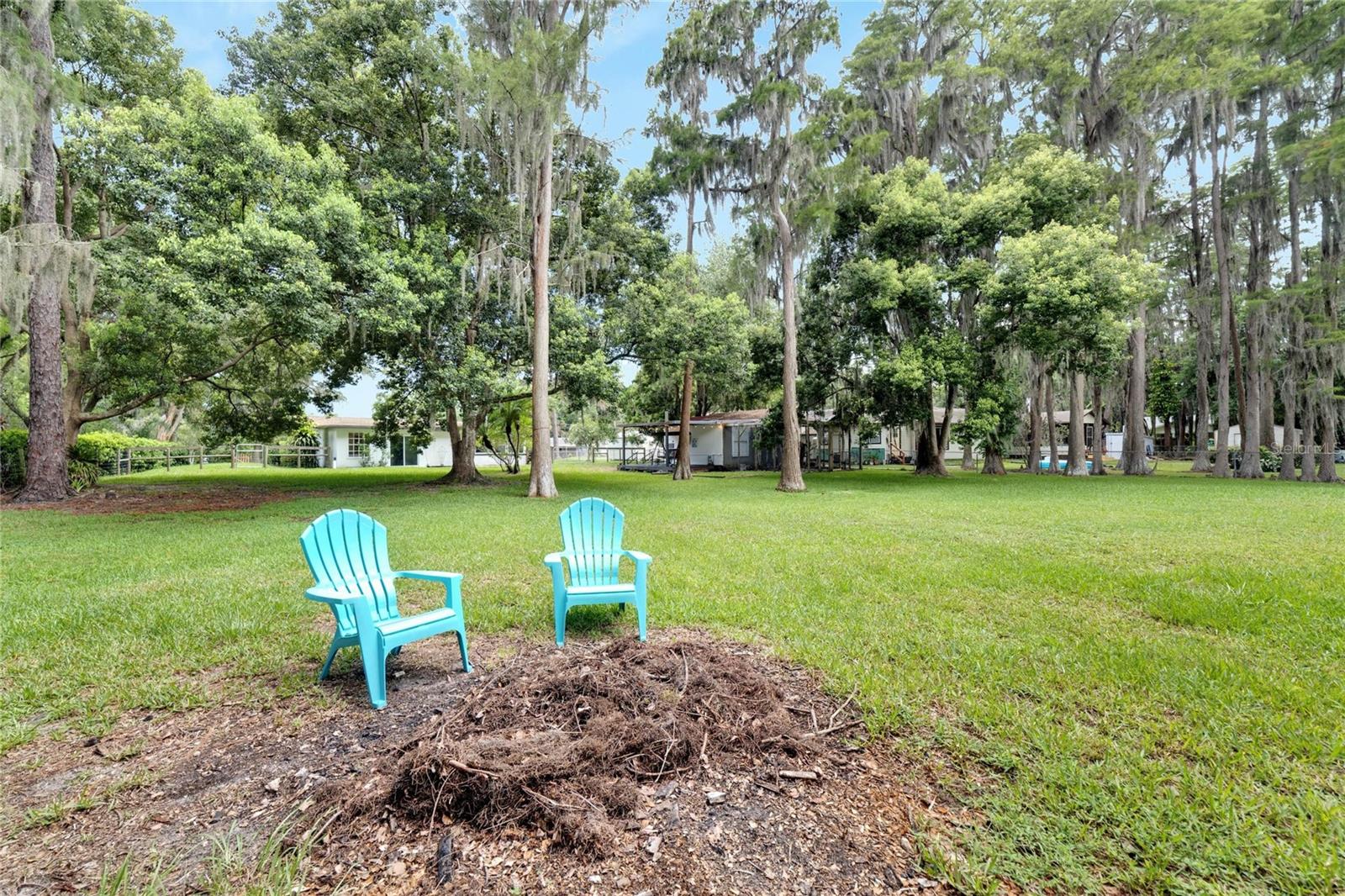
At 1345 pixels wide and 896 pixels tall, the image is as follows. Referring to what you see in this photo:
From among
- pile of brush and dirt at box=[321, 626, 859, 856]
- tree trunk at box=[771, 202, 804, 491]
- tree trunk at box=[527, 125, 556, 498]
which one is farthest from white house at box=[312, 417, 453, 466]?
pile of brush and dirt at box=[321, 626, 859, 856]

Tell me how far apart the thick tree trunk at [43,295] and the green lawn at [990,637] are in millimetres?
2173

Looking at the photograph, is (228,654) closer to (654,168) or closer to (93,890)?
(93,890)

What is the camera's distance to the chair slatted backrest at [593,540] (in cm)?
407

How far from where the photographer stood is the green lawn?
196 cm

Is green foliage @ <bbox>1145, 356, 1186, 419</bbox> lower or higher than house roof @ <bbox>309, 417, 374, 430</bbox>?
higher

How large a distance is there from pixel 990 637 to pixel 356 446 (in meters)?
33.2

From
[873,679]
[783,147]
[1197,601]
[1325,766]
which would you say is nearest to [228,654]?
[873,679]

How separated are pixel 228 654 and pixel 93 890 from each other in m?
2.05

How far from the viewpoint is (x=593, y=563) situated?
4.14 metres

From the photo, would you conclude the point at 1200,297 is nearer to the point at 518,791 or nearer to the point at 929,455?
the point at 929,455

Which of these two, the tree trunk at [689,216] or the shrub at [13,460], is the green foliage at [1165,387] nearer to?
the tree trunk at [689,216]

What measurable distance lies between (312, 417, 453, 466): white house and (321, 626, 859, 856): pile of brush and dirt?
29386 mm

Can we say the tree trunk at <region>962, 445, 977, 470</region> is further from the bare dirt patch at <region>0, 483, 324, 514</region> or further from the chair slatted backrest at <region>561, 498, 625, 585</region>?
the bare dirt patch at <region>0, 483, 324, 514</region>

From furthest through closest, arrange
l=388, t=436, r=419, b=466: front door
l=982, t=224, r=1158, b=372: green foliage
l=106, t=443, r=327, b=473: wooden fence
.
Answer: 1. l=388, t=436, r=419, b=466: front door
2. l=106, t=443, r=327, b=473: wooden fence
3. l=982, t=224, r=1158, b=372: green foliage
